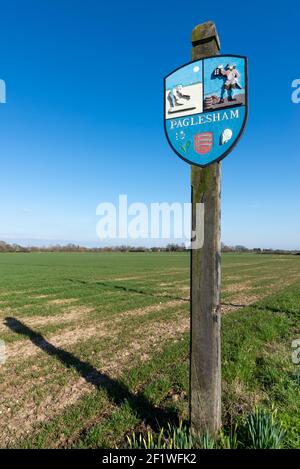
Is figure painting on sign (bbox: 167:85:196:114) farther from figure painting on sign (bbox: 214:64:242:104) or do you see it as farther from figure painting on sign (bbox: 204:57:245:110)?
figure painting on sign (bbox: 214:64:242:104)

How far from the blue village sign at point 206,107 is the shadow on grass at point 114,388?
311cm

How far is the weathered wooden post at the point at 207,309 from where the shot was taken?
2.91 meters

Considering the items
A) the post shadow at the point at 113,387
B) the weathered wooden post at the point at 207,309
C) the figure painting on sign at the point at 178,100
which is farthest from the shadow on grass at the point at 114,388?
the figure painting on sign at the point at 178,100

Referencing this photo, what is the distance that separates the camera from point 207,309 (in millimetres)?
2922

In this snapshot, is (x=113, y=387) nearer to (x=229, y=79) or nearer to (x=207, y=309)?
(x=207, y=309)

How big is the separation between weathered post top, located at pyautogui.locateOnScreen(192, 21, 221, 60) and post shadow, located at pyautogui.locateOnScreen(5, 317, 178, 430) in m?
4.15

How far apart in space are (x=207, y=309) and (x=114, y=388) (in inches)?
106

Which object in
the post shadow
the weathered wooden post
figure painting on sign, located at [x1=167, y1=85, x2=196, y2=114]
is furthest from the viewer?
the post shadow

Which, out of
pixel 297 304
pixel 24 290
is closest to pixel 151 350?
pixel 297 304

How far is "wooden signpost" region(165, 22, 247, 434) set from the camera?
2875mm

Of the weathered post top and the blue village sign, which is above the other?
the weathered post top

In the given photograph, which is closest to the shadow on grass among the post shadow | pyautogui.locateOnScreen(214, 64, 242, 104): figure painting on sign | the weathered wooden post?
the post shadow

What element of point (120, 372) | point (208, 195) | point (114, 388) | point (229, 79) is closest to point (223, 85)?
point (229, 79)
